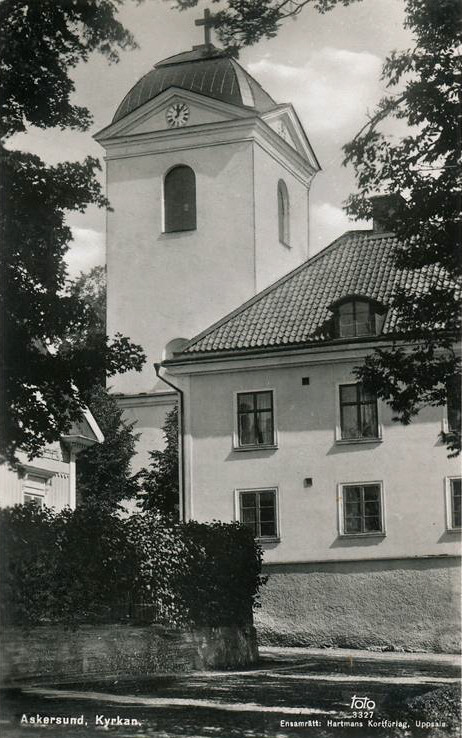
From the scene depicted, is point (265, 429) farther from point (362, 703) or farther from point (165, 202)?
point (362, 703)

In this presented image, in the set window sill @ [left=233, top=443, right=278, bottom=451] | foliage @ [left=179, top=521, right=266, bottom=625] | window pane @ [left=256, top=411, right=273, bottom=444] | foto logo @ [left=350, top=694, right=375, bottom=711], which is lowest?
foto logo @ [left=350, top=694, right=375, bottom=711]

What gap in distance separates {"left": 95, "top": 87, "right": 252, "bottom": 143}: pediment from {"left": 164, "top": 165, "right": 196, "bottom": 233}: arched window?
784 millimetres

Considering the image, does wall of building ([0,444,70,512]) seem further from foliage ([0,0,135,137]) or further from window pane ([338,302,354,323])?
window pane ([338,302,354,323])

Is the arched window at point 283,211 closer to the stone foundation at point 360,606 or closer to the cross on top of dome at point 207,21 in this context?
the stone foundation at point 360,606

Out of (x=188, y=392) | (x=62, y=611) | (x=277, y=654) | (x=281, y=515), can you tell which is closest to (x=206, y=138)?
(x=188, y=392)

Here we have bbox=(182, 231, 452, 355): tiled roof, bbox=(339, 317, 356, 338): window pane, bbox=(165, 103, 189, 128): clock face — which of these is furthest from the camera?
bbox=(165, 103, 189, 128): clock face

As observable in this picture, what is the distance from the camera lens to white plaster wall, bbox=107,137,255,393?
50.3 ft

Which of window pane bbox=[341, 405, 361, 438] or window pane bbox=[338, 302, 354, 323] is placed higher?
window pane bbox=[338, 302, 354, 323]

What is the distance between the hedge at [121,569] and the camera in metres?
12.1

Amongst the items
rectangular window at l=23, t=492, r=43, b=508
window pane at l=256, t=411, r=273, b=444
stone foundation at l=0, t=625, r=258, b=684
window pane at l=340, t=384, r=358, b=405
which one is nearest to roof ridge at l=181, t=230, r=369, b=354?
window pane at l=256, t=411, r=273, b=444

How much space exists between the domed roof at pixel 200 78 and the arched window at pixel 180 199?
6.56 ft

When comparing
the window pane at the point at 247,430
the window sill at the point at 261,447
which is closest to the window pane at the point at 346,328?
the window pane at the point at 247,430

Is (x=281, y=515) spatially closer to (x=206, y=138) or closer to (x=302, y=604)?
(x=302, y=604)

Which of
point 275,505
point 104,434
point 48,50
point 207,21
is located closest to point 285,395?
point 275,505
